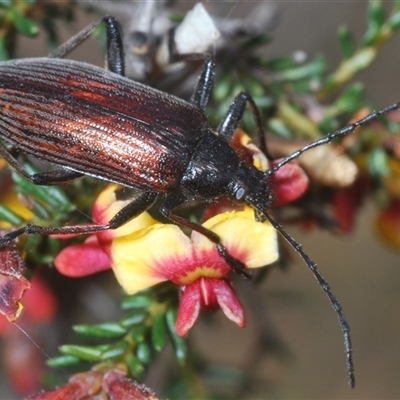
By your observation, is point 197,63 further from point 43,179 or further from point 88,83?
point 43,179

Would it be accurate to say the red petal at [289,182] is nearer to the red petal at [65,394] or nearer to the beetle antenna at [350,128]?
the beetle antenna at [350,128]

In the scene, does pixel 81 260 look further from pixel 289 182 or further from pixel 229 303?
pixel 289 182

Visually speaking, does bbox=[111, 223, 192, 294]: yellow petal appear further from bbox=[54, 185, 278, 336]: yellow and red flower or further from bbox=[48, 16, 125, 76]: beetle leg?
bbox=[48, 16, 125, 76]: beetle leg

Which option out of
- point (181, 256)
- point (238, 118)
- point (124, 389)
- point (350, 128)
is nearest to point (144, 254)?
point (181, 256)

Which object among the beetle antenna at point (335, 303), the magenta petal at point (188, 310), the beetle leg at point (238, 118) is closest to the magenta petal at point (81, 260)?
the magenta petal at point (188, 310)

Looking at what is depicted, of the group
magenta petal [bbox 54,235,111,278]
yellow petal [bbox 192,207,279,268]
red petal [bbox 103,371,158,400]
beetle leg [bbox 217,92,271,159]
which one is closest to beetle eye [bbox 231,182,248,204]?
beetle leg [bbox 217,92,271,159]

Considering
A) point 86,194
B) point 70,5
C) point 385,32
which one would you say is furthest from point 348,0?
point 86,194

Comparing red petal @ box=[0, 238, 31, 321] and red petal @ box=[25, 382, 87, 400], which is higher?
red petal @ box=[0, 238, 31, 321]
